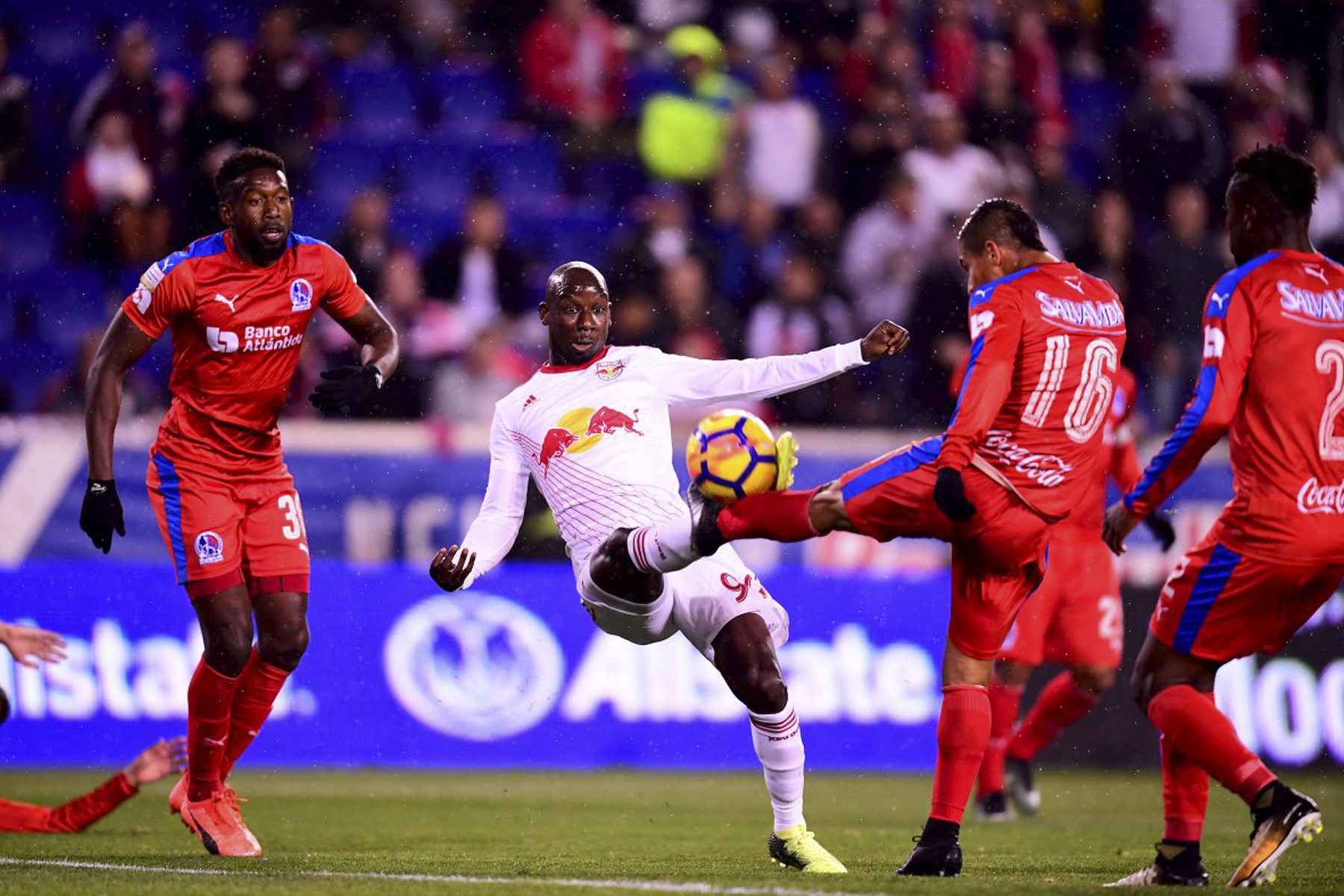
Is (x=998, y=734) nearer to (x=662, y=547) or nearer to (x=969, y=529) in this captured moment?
(x=969, y=529)

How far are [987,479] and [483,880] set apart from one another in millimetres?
2034

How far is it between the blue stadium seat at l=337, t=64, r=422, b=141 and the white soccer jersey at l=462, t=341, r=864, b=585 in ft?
29.5

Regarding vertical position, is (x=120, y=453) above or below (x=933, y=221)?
below

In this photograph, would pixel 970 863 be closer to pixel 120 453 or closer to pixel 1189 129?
Answer: pixel 120 453

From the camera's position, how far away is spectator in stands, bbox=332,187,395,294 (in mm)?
13383

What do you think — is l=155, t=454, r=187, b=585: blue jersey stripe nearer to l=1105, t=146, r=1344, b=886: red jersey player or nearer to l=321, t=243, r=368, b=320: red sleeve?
l=321, t=243, r=368, b=320: red sleeve

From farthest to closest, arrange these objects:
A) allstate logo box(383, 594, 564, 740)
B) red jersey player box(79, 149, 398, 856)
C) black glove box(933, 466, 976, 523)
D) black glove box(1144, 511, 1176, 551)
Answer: allstate logo box(383, 594, 564, 740)
black glove box(1144, 511, 1176, 551)
red jersey player box(79, 149, 398, 856)
black glove box(933, 466, 976, 523)

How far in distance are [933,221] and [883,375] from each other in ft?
4.58

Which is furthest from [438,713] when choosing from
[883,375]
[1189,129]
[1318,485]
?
[1189,129]

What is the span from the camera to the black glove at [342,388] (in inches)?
277

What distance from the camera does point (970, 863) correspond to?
7.00 m

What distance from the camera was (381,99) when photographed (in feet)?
52.3

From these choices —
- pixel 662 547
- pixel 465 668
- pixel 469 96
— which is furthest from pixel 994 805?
pixel 469 96

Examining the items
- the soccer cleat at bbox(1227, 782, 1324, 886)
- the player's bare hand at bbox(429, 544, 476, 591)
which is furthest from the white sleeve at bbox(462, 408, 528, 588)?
the soccer cleat at bbox(1227, 782, 1324, 886)
